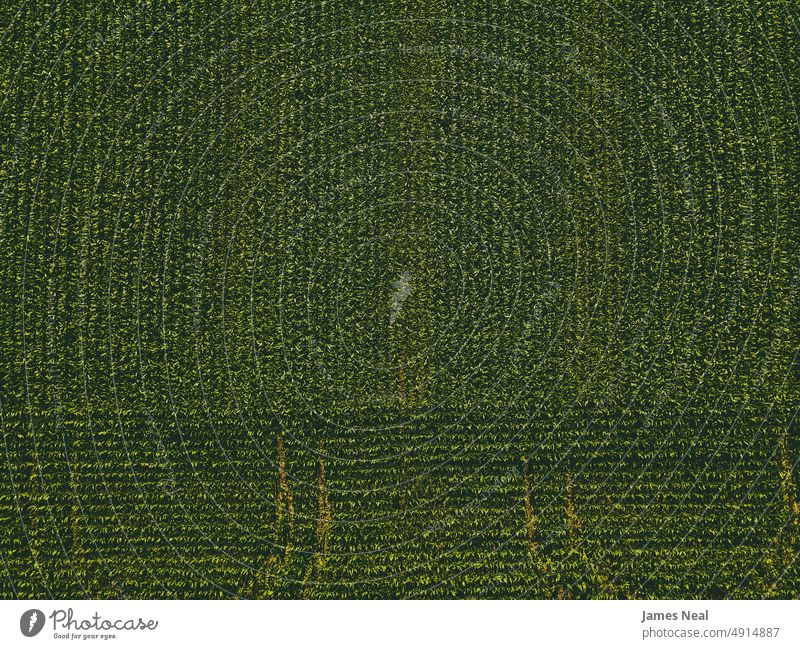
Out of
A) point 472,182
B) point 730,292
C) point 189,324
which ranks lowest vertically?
point 730,292

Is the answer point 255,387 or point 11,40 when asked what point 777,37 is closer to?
point 255,387

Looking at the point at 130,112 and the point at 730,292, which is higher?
the point at 130,112

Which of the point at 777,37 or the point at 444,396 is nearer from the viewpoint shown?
the point at 444,396

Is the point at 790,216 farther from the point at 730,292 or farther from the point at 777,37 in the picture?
the point at 777,37

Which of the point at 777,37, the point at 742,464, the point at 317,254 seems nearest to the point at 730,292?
the point at 742,464

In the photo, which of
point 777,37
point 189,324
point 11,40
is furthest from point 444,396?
point 11,40

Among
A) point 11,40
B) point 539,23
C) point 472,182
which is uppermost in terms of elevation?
point 11,40
